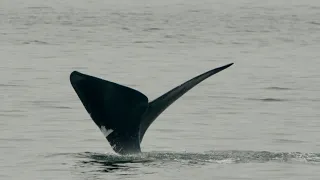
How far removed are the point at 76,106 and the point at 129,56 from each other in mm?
20060

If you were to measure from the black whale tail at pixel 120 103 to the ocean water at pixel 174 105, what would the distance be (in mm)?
601

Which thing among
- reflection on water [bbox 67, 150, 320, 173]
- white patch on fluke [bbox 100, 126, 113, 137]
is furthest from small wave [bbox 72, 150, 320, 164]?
white patch on fluke [bbox 100, 126, 113, 137]

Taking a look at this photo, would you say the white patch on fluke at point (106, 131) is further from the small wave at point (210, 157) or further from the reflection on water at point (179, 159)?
the small wave at point (210, 157)

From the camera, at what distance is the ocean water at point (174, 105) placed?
18844mm

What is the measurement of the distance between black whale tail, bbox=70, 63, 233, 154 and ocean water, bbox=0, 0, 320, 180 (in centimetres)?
60

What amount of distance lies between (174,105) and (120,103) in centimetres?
1272

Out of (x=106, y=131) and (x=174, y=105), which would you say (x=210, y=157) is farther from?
(x=174, y=105)

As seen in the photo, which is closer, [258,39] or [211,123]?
[211,123]

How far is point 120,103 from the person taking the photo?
17.8 meters

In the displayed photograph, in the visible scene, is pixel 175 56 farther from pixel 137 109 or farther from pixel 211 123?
pixel 137 109

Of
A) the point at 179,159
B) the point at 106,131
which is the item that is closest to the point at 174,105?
the point at 179,159

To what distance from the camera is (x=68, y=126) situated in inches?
977

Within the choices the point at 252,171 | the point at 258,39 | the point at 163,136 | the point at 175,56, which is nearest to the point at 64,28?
the point at 258,39

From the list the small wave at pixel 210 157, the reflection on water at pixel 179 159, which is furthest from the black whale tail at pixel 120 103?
the small wave at pixel 210 157
